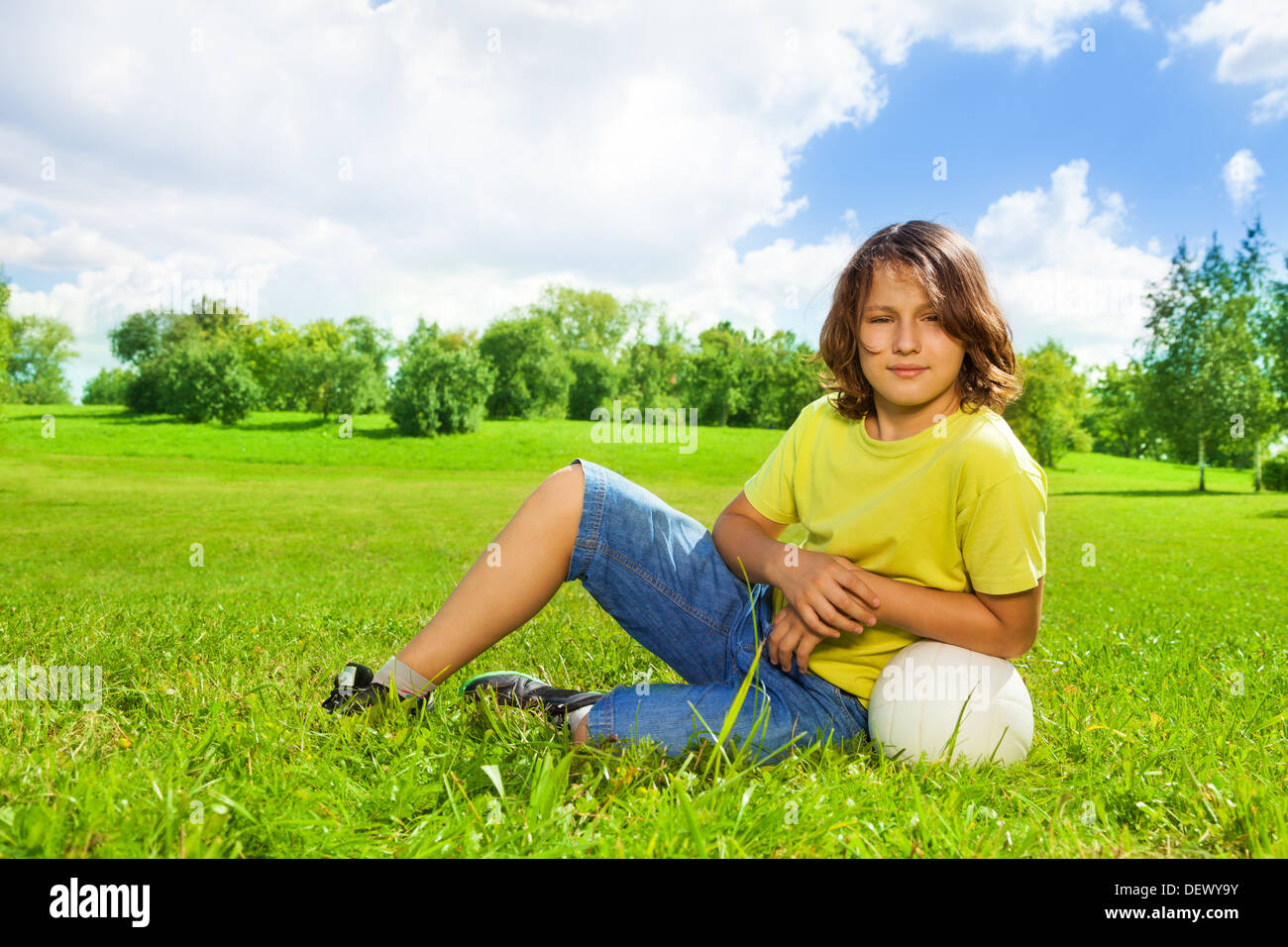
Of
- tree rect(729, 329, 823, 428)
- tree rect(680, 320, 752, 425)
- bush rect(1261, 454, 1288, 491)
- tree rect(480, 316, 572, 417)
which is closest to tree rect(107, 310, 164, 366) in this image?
tree rect(480, 316, 572, 417)

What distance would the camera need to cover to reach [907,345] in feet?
8.02

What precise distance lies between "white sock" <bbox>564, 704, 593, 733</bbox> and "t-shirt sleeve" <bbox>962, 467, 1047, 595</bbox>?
1.19 m

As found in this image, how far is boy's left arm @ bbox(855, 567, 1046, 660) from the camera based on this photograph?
233 cm

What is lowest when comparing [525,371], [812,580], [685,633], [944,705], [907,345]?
[944,705]

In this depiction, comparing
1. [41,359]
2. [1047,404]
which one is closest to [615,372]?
[1047,404]

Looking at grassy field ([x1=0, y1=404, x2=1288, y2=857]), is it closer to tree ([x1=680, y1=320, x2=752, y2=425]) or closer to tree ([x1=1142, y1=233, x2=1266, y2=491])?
tree ([x1=1142, y1=233, x2=1266, y2=491])

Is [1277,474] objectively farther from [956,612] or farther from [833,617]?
[833,617]

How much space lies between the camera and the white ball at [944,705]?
2.38 metres

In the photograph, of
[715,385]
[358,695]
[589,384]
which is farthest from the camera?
[715,385]

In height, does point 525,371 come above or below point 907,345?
above

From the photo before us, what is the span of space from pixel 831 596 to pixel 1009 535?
50cm
